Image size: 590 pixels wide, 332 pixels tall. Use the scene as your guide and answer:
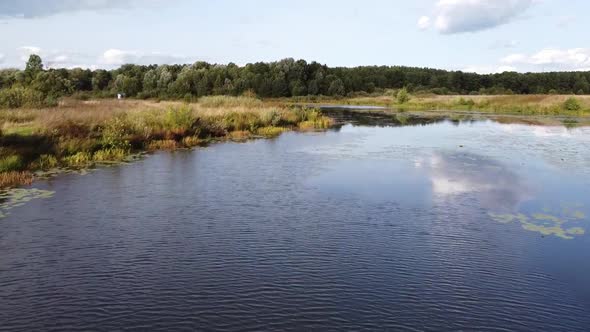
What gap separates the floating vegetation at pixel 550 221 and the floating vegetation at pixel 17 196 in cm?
1396

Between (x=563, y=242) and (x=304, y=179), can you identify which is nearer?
(x=563, y=242)

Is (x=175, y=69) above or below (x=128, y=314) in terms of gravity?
above

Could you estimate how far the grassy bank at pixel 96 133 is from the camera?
21.0m

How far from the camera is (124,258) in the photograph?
1106cm

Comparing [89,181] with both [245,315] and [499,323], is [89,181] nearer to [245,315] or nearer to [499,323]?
[245,315]

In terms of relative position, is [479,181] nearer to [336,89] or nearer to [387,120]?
[387,120]

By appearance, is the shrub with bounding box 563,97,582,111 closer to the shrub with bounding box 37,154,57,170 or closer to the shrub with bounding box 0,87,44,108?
the shrub with bounding box 0,87,44,108

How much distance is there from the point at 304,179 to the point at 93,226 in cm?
899

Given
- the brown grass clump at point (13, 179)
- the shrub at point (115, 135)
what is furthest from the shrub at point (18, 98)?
the brown grass clump at point (13, 179)

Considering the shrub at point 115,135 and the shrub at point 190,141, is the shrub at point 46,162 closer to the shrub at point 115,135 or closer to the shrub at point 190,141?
the shrub at point 115,135

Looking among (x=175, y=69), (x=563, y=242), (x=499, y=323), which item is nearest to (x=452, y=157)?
(x=563, y=242)

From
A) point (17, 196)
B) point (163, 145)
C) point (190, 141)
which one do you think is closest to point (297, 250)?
point (17, 196)

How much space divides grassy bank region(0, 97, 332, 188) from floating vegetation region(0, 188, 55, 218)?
3.88ft

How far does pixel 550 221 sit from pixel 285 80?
119304 millimetres
